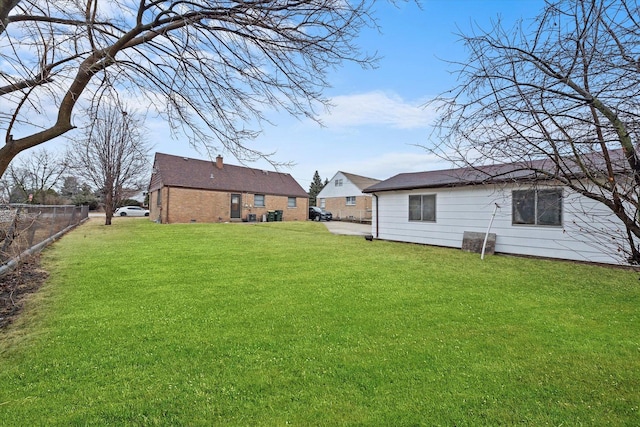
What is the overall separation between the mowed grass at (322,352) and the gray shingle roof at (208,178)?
52.9 ft

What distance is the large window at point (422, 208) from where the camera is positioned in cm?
1161

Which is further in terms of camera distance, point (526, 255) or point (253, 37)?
point (526, 255)

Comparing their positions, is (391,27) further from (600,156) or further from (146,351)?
(146,351)

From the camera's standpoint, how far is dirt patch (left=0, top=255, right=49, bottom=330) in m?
4.28

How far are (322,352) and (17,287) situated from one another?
5.66 meters

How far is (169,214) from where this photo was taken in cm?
2117

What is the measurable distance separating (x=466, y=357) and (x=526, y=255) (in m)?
7.71

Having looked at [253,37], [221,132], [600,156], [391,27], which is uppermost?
[391,27]

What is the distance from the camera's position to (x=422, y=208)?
1197 cm

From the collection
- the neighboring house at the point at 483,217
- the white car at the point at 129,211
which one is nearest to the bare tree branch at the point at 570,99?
the neighboring house at the point at 483,217

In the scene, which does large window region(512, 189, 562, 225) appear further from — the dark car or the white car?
the white car

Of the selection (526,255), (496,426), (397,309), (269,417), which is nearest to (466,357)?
(496,426)

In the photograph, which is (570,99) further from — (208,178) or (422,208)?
(208,178)

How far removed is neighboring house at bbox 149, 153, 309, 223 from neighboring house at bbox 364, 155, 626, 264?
1159 cm
